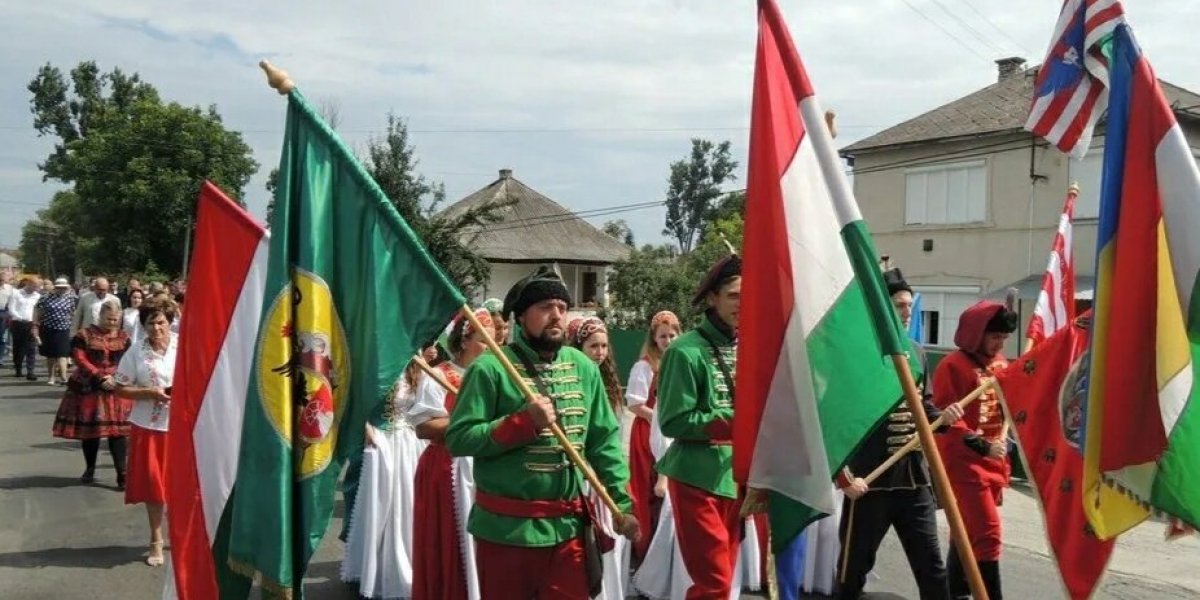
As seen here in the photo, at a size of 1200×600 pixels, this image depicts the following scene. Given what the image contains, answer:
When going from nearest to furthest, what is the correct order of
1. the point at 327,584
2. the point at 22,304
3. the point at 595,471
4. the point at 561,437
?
the point at 561,437, the point at 595,471, the point at 327,584, the point at 22,304

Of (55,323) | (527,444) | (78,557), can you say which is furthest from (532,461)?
(55,323)

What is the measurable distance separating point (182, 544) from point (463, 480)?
6.30 ft

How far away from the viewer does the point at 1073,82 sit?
13.3 feet

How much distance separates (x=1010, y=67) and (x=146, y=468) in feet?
88.8

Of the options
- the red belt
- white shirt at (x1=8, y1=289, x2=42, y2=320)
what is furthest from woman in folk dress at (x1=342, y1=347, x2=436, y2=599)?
white shirt at (x1=8, y1=289, x2=42, y2=320)

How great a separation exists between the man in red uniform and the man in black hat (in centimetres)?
16

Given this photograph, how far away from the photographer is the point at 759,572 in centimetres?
700

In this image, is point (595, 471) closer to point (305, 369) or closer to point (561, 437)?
point (561, 437)

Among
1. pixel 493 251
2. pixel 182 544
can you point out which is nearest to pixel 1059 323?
pixel 182 544

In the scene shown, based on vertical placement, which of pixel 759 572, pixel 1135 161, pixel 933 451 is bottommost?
pixel 759 572

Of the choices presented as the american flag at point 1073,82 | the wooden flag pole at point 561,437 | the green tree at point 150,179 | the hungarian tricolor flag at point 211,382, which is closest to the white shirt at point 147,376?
the hungarian tricolor flag at point 211,382

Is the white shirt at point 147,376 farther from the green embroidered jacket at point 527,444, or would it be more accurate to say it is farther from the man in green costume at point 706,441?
the man in green costume at point 706,441

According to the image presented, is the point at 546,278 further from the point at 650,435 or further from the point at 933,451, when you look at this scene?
the point at 650,435

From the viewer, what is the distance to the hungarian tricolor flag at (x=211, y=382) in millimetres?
4051
